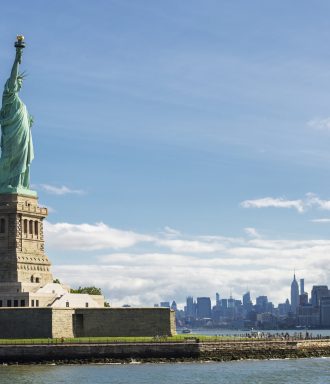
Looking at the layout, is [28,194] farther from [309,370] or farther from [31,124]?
[309,370]

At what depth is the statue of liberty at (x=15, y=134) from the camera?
366 feet

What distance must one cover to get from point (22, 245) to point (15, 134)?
1285 centimetres

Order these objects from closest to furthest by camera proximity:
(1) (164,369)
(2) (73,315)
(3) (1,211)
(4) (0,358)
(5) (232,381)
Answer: (5) (232,381) < (1) (164,369) < (4) (0,358) < (2) (73,315) < (3) (1,211)

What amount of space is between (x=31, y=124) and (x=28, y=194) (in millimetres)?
9128

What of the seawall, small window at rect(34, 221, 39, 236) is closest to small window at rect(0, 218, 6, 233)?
small window at rect(34, 221, 39, 236)

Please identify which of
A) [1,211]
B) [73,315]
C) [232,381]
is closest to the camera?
[232,381]

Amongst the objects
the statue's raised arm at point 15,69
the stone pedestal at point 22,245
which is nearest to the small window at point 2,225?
the stone pedestal at point 22,245

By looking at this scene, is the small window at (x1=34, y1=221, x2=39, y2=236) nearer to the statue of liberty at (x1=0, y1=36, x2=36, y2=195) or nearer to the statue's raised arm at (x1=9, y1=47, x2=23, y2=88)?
the statue of liberty at (x1=0, y1=36, x2=36, y2=195)

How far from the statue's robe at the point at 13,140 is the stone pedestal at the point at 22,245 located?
114 inches

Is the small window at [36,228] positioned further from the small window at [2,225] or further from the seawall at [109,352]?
the seawall at [109,352]

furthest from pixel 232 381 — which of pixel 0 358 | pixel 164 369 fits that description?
Answer: pixel 0 358

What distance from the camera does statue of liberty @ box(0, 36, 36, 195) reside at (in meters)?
111

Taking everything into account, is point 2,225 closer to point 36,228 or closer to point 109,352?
point 36,228

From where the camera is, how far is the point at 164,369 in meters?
85.2
